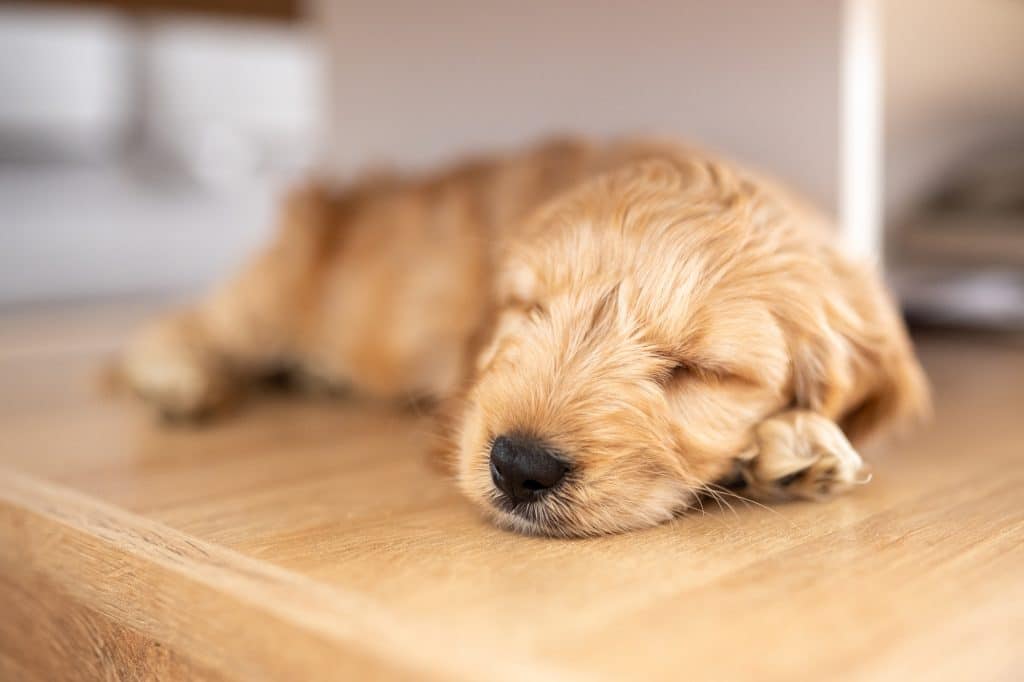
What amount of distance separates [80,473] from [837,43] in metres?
1.50

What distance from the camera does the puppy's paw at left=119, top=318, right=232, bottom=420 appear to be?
209 cm

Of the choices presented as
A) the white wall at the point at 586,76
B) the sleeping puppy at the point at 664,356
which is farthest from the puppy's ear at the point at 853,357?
the white wall at the point at 586,76

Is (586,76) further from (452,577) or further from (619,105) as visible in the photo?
(452,577)

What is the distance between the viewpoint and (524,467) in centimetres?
125

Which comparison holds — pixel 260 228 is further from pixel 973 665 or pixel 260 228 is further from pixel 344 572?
pixel 973 665

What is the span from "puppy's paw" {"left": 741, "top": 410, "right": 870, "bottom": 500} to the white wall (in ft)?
2.66

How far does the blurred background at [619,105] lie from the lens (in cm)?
213

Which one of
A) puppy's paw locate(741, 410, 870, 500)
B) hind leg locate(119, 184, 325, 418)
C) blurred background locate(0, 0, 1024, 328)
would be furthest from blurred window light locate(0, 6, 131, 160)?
puppy's paw locate(741, 410, 870, 500)

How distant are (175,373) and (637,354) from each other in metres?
1.14

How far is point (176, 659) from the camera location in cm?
111

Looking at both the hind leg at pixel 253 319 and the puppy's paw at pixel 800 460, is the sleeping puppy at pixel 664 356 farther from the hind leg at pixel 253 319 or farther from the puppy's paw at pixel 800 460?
the hind leg at pixel 253 319

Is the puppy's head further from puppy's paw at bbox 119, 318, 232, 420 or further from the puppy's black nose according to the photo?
puppy's paw at bbox 119, 318, 232, 420

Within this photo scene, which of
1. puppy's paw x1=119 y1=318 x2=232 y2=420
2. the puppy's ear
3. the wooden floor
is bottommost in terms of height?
puppy's paw x1=119 y1=318 x2=232 y2=420

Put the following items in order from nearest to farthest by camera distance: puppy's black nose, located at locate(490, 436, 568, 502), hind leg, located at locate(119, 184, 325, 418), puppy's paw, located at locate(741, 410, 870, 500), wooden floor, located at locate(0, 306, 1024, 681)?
wooden floor, located at locate(0, 306, 1024, 681) < puppy's black nose, located at locate(490, 436, 568, 502) < puppy's paw, located at locate(741, 410, 870, 500) < hind leg, located at locate(119, 184, 325, 418)
